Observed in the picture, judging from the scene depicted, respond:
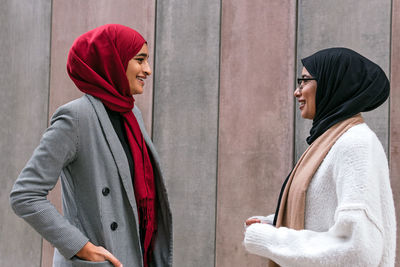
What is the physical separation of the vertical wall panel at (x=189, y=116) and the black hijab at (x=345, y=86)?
1.62m

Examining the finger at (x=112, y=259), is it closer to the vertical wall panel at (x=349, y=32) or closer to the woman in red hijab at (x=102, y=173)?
the woman in red hijab at (x=102, y=173)

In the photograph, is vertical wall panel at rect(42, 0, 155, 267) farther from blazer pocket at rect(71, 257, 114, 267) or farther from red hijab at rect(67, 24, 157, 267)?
blazer pocket at rect(71, 257, 114, 267)

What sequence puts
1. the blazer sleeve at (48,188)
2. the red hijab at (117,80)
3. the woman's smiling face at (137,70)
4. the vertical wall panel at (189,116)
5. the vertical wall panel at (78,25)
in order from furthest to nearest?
1. the vertical wall panel at (78,25)
2. the vertical wall panel at (189,116)
3. the woman's smiling face at (137,70)
4. the red hijab at (117,80)
5. the blazer sleeve at (48,188)

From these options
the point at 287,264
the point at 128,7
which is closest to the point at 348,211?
the point at 287,264

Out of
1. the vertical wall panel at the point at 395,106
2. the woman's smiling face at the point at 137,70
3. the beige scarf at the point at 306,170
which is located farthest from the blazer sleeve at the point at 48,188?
the vertical wall panel at the point at 395,106

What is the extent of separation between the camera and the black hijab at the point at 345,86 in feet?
5.06

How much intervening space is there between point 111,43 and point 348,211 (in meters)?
1.05

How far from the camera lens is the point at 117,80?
177cm

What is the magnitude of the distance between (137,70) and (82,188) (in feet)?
1.73

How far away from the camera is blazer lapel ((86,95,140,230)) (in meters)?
1.64

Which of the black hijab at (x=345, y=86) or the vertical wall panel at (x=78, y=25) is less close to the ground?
the vertical wall panel at (x=78, y=25)

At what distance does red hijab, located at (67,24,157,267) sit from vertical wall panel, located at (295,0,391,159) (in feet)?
4.91

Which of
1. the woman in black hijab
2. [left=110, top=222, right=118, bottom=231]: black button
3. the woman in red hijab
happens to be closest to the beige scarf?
the woman in black hijab

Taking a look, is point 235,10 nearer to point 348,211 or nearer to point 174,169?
point 174,169
